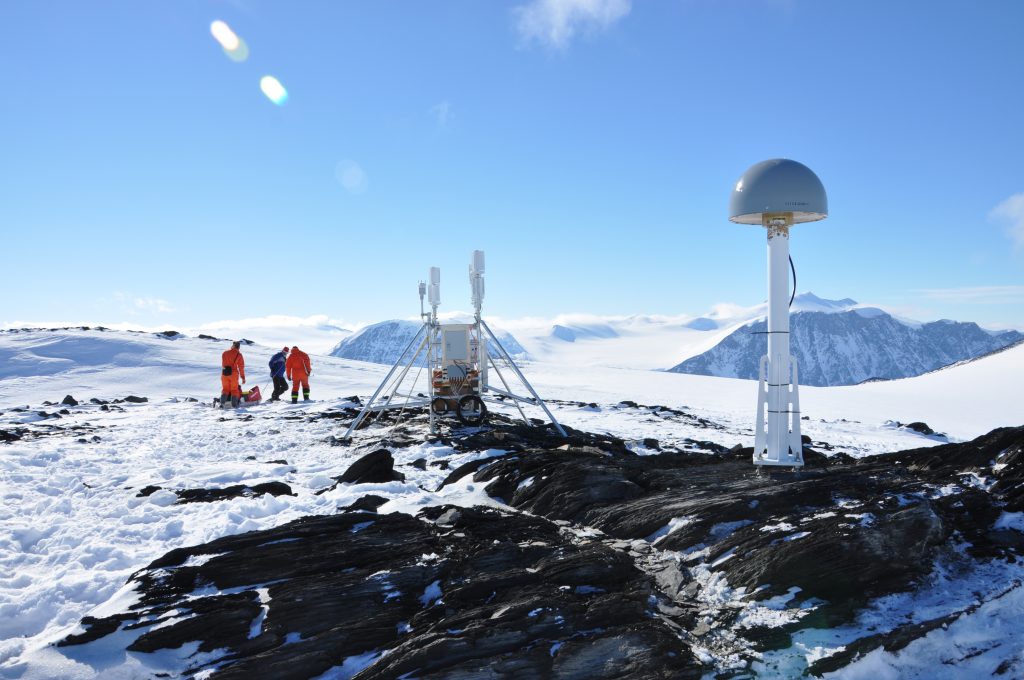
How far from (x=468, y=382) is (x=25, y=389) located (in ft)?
84.3

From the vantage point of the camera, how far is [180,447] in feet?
51.8

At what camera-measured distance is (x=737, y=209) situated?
9.30 meters

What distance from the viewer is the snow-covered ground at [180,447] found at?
6.49 meters

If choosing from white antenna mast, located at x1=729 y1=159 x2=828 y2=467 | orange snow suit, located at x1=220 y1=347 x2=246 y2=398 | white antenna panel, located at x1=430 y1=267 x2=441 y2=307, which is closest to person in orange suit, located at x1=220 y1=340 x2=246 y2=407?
orange snow suit, located at x1=220 y1=347 x2=246 y2=398

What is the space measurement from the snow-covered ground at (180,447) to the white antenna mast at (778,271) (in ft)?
14.4

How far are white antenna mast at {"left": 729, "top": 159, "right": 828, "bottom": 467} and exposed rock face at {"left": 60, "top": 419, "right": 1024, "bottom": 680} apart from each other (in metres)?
1.11

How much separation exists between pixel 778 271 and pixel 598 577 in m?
5.63

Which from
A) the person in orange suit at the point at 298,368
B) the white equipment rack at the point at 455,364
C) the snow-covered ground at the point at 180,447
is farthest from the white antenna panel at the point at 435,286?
the person in orange suit at the point at 298,368

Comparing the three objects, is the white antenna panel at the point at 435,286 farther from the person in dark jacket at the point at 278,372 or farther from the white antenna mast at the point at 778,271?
the person in dark jacket at the point at 278,372

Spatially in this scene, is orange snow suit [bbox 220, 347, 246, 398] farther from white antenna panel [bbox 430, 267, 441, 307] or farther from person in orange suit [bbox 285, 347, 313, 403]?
white antenna panel [bbox 430, 267, 441, 307]

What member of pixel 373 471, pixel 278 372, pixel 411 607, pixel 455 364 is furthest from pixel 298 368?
pixel 411 607

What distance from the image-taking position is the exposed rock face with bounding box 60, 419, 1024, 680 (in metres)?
4.83

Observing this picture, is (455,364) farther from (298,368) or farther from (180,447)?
(298,368)

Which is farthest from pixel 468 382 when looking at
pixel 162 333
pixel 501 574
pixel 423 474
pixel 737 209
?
pixel 162 333
